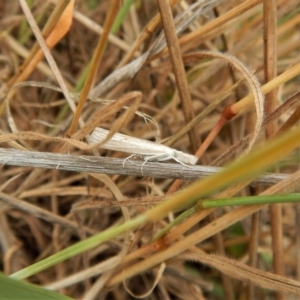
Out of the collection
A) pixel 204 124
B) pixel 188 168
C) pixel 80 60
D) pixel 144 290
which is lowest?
pixel 144 290

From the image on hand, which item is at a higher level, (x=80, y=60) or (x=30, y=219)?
(x=80, y=60)

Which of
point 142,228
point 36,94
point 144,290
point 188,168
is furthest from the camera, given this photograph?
point 36,94

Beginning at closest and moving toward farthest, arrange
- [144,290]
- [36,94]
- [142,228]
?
[142,228] → [144,290] → [36,94]

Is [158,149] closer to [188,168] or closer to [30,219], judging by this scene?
[188,168]

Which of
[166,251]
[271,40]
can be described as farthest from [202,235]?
[271,40]

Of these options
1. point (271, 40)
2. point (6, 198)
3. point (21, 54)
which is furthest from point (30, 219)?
point (271, 40)

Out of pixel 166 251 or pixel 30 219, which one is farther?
pixel 30 219
